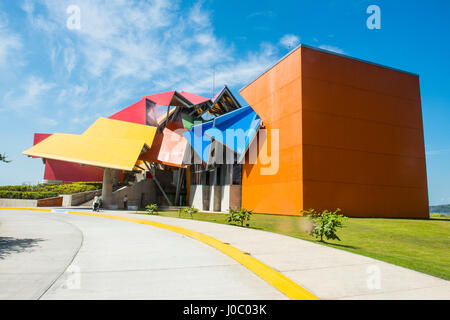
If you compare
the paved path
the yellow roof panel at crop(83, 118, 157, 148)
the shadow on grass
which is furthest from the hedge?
the paved path

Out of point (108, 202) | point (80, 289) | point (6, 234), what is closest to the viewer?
point (80, 289)

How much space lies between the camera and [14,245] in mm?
7918

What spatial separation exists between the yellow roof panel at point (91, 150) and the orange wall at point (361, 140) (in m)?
18.3

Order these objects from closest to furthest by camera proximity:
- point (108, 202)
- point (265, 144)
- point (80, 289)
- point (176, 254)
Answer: point (80, 289)
point (176, 254)
point (265, 144)
point (108, 202)

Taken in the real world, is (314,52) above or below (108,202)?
above

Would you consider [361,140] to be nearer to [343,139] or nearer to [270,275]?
[343,139]

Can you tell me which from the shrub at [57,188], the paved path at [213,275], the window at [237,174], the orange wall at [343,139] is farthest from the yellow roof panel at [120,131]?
the paved path at [213,275]

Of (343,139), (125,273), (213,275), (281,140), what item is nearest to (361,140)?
(343,139)

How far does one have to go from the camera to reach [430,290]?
4.35 metres

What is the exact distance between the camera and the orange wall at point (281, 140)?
23281 millimetres

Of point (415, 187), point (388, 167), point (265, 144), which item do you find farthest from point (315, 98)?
point (415, 187)
